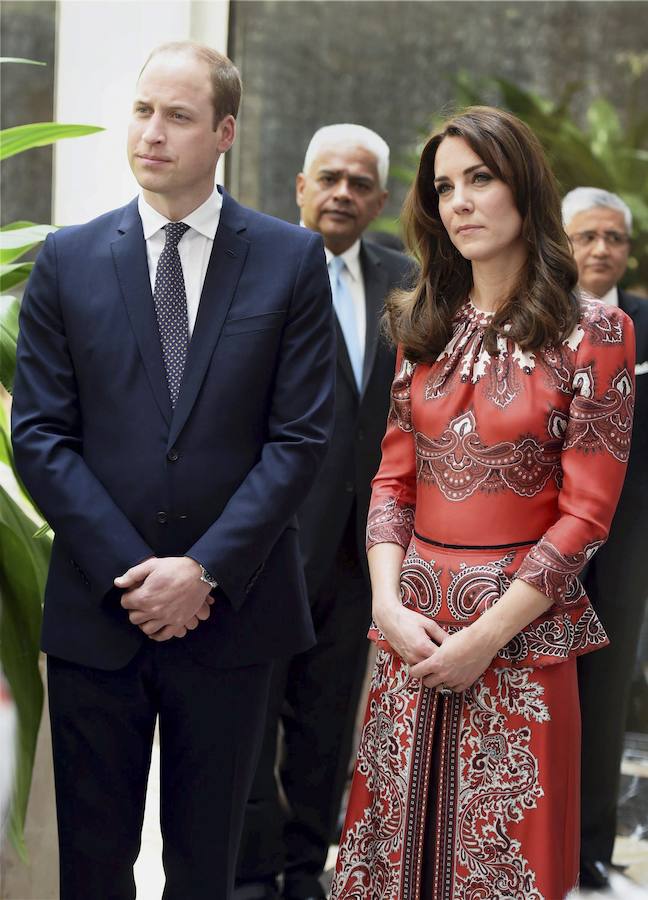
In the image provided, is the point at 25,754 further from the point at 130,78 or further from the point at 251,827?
the point at 130,78

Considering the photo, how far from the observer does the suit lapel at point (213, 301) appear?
1848mm

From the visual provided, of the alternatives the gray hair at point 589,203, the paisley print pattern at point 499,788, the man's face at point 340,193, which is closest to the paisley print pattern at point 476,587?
the paisley print pattern at point 499,788

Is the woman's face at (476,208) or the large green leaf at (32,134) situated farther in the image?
the large green leaf at (32,134)

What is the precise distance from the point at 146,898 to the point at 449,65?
2674mm

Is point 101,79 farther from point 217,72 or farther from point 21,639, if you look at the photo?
point 21,639

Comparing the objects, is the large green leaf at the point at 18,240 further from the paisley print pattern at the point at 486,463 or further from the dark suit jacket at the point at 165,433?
the paisley print pattern at the point at 486,463

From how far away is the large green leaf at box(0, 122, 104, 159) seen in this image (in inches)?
89.7

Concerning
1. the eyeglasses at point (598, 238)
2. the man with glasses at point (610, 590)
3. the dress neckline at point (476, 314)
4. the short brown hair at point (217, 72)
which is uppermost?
the short brown hair at point (217, 72)

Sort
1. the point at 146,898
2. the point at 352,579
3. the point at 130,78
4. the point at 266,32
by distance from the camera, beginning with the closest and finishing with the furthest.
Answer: the point at 146,898 → the point at 352,579 → the point at 130,78 → the point at 266,32

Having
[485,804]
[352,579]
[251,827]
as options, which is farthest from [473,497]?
[251,827]

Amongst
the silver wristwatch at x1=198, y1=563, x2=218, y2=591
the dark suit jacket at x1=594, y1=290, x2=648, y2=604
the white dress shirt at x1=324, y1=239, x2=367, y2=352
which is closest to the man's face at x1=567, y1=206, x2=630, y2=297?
the dark suit jacket at x1=594, y1=290, x2=648, y2=604

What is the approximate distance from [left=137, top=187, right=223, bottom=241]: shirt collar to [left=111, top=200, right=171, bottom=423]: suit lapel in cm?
2

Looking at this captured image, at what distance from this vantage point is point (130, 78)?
329cm

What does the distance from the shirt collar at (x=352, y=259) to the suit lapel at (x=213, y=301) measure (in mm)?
810
